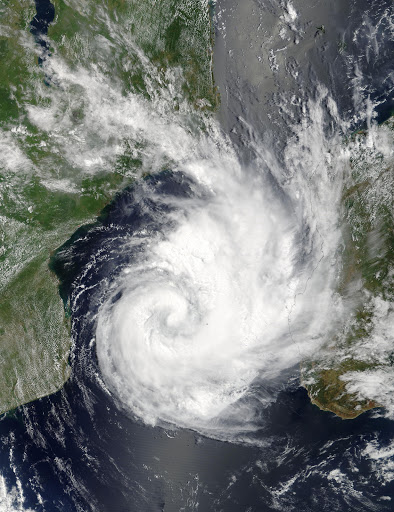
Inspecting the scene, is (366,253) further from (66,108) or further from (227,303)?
(66,108)

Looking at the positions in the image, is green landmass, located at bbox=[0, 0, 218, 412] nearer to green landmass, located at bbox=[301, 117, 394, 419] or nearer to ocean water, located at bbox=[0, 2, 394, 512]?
ocean water, located at bbox=[0, 2, 394, 512]

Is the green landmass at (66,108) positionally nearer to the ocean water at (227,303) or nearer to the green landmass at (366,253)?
the ocean water at (227,303)

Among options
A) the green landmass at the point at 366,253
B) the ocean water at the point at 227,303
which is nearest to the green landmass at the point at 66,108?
the ocean water at the point at 227,303

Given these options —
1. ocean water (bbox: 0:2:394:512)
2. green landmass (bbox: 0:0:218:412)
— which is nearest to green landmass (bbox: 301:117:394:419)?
ocean water (bbox: 0:2:394:512)

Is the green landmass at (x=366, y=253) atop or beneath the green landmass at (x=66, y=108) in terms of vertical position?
beneath

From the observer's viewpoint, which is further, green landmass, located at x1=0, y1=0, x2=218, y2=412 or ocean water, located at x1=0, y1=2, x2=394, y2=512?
green landmass, located at x1=0, y1=0, x2=218, y2=412

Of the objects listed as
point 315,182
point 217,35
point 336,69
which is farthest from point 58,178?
point 336,69

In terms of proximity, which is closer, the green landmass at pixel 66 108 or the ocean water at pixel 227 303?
the ocean water at pixel 227 303
